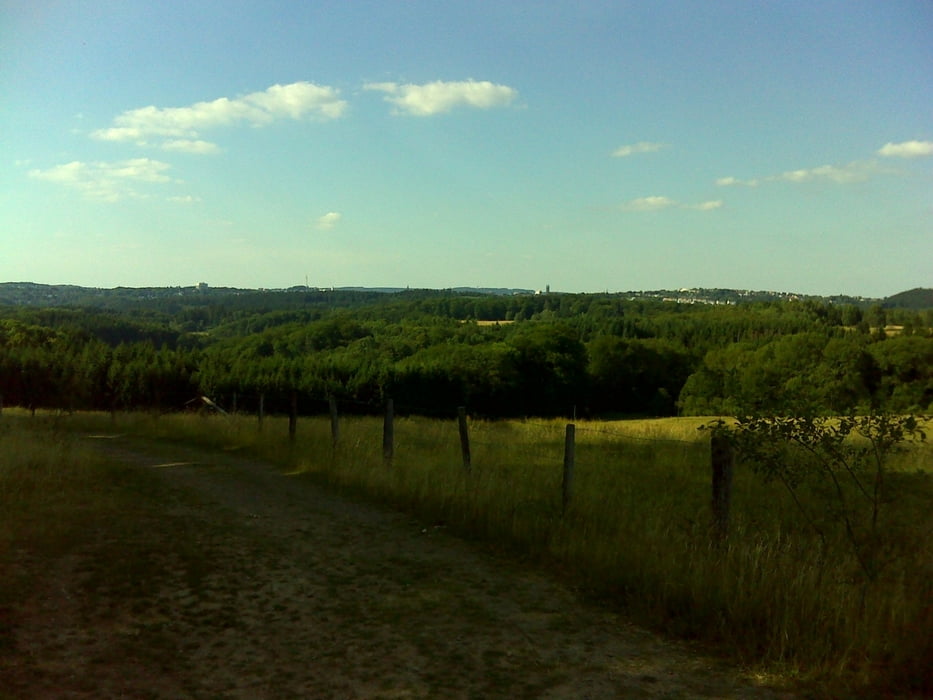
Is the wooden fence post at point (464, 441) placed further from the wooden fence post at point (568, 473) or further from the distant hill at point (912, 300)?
the distant hill at point (912, 300)

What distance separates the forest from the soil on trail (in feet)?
105

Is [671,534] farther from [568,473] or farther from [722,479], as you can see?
[568,473]

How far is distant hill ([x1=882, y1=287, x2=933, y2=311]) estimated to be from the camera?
56812 millimetres

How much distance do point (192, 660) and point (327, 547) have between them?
2.99 metres

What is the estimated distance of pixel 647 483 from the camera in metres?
11.8

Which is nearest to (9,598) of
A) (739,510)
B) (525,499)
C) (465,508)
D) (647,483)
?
(465,508)

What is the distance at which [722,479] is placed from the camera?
6.89 metres

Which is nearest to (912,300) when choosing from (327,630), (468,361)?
(468,361)

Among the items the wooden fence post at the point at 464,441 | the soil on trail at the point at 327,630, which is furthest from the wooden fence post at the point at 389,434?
the soil on trail at the point at 327,630

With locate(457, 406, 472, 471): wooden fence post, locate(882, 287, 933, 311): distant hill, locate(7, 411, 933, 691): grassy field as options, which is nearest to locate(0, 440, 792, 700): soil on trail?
locate(7, 411, 933, 691): grassy field

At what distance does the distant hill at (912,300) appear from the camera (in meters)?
56.8

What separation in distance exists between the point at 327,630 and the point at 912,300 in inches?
3011

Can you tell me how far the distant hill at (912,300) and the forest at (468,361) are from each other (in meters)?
0.81

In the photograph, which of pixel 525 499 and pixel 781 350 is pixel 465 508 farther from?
pixel 781 350
